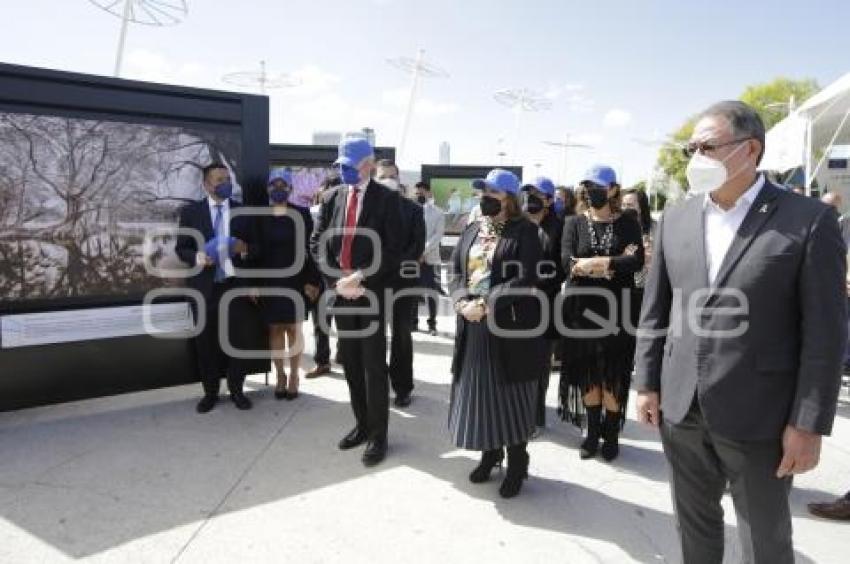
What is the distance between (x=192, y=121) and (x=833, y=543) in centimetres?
516

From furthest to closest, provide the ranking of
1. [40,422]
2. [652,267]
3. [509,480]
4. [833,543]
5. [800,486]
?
[40,422], [800,486], [509,480], [833,543], [652,267]

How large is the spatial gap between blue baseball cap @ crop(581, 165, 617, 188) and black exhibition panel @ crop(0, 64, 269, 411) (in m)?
2.92

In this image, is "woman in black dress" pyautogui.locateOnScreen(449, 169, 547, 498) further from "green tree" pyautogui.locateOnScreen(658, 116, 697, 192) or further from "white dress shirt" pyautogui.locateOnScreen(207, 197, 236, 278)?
"green tree" pyautogui.locateOnScreen(658, 116, 697, 192)

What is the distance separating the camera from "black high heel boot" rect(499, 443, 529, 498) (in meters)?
3.45

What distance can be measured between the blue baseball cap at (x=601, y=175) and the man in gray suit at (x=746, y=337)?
156 centimetres

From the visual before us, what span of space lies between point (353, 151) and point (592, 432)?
98.0 inches

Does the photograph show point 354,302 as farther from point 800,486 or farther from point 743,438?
point 800,486

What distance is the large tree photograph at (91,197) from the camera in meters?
4.23

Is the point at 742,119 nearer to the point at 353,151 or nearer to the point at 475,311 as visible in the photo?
the point at 475,311

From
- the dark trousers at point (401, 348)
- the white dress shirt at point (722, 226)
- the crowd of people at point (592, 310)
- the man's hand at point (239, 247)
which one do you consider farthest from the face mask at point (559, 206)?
the white dress shirt at point (722, 226)

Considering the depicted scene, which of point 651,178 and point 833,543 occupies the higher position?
point 651,178

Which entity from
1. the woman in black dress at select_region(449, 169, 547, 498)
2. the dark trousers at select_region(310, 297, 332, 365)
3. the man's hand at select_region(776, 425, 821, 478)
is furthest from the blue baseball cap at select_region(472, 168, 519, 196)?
the dark trousers at select_region(310, 297, 332, 365)

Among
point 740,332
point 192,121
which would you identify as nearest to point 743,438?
point 740,332

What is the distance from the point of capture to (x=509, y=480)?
3457mm
